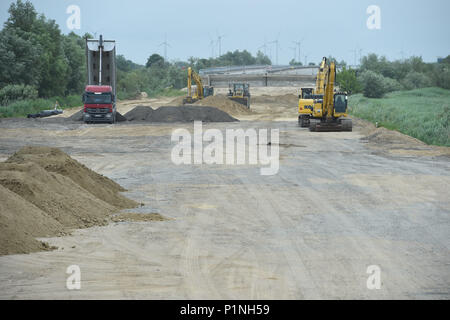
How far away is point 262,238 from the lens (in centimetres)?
1159

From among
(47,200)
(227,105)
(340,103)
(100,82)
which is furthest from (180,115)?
(47,200)

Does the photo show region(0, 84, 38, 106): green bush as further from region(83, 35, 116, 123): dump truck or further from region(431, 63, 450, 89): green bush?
region(431, 63, 450, 89): green bush

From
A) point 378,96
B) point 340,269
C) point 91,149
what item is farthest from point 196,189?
point 378,96

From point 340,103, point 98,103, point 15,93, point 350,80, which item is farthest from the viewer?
point 350,80

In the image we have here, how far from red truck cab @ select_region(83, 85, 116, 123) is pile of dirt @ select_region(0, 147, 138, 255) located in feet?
89.6

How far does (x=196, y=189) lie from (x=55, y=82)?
5684 centimetres

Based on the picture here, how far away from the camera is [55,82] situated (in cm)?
7000

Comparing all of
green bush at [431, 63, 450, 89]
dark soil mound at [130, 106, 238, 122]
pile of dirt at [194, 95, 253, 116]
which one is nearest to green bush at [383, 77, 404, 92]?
green bush at [431, 63, 450, 89]

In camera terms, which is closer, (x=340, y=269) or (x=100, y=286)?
(x=100, y=286)

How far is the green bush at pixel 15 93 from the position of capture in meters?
55.0

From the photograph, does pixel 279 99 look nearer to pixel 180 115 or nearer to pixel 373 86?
pixel 373 86

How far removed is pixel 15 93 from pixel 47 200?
47.8 m

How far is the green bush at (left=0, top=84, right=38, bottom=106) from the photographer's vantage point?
5497cm
